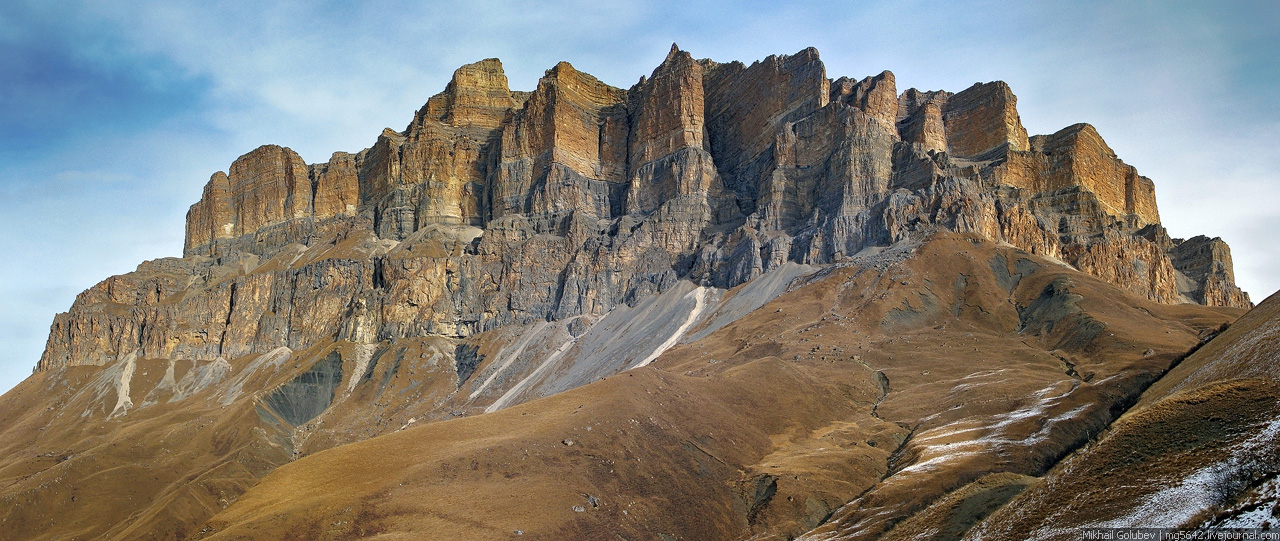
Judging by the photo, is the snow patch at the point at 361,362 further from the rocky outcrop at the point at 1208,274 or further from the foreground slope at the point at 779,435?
the rocky outcrop at the point at 1208,274

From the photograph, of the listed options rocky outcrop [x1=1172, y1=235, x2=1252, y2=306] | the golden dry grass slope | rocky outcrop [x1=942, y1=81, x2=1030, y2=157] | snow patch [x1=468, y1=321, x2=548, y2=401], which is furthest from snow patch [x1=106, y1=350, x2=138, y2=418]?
rocky outcrop [x1=1172, y1=235, x2=1252, y2=306]

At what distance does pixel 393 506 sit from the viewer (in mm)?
46031

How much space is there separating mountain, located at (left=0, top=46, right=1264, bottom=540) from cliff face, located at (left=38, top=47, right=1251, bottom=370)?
684mm

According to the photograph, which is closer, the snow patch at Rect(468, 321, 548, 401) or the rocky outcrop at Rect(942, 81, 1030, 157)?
the snow patch at Rect(468, 321, 548, 401)

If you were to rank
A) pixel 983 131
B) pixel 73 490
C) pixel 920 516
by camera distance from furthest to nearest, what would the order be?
1. pixel 983 131
2. pixel 73 490
3. pixel 920 516

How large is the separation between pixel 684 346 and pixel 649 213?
5619 cm

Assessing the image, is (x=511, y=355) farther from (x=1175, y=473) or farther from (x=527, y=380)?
(x=1175, y=473)

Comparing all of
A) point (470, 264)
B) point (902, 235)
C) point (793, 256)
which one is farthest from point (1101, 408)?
point (470, 264)

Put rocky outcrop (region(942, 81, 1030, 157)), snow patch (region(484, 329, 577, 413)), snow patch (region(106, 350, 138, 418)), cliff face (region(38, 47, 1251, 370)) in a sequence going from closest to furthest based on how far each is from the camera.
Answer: snow patch (region(484, 329, 577, 413)) → cliff face (region(38, 47, 1251, 370)) → rocky outcrop (region(942, 81, 1030, 157)) → snow patch (region(106, 350, 138, 418))

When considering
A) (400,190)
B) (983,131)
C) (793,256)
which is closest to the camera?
(793,256)

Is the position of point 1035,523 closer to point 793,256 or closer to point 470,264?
point 793,256

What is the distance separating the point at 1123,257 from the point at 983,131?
32707 millimetres

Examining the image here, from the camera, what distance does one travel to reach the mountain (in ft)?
153

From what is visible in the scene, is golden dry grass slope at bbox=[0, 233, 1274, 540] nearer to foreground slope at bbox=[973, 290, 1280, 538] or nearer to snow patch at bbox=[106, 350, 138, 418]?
snow patch at bbox=[106, 350, 138, 418]
